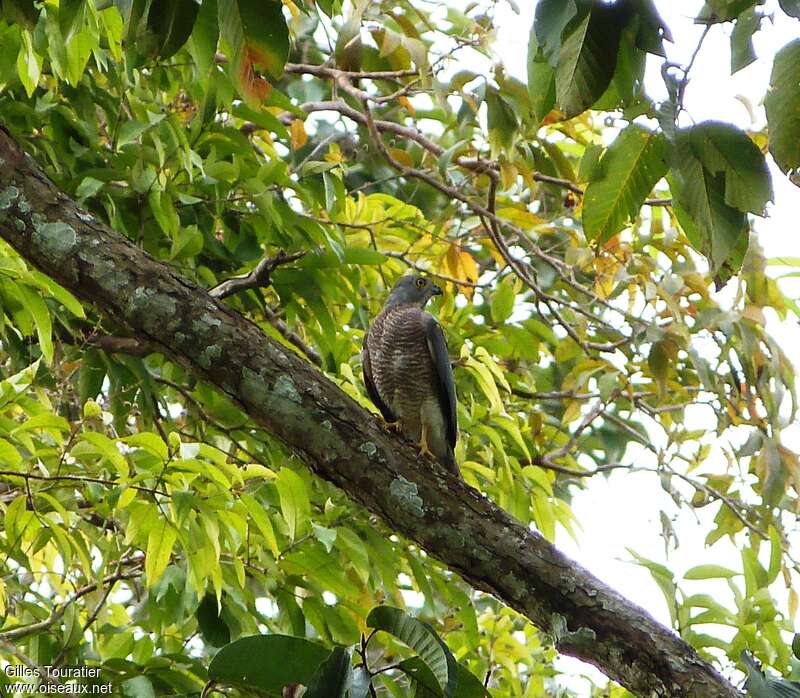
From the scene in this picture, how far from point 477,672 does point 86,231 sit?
99.7 inches

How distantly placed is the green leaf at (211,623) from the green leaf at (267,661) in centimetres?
157

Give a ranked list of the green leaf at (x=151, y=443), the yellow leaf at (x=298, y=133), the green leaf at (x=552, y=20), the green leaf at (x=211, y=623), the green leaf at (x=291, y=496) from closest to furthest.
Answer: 1. the green leaf at (x=552, y=20)
2. the green leaf at (x=151, y=443)
3. the green leaf at (x=291, y=496)
4. the green leaf at (x=211, y=623)
5. the yellow leaf at (x=298, y=133)

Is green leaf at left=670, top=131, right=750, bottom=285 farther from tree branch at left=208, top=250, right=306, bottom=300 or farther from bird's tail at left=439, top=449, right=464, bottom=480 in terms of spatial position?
bird's tail at left=439, top=449, right=464, bottom=480

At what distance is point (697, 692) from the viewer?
7.24 ft

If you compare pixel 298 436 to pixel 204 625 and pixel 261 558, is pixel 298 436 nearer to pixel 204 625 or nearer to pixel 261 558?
pixel 261 558

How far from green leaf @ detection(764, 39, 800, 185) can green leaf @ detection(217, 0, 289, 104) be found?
0.73 meters

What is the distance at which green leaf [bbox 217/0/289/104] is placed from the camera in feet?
5.18

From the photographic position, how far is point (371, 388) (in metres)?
4.59

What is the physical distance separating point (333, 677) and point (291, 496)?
116 centimetres

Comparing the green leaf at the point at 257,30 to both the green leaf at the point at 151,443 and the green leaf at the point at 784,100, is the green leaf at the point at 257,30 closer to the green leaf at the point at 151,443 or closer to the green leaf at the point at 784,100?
the green leaf at the point at 784,100

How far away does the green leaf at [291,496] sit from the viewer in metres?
2.88

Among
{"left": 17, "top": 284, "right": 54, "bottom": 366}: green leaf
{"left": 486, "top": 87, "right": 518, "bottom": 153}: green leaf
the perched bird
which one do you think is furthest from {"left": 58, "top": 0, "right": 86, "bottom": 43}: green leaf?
the perched bird

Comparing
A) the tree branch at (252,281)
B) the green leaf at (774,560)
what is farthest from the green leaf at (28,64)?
the green leaf at (774,560)

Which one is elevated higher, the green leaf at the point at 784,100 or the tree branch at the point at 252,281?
the green leaf at the point at 784,100
